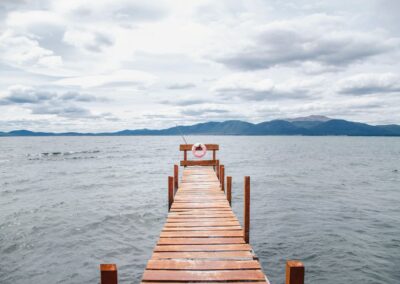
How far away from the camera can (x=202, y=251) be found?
656 centimetres

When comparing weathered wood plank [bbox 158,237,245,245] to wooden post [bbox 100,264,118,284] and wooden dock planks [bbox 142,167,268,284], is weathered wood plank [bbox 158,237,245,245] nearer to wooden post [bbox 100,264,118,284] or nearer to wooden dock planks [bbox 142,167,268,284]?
wooden dock planks [bbox 142,167,268,284]

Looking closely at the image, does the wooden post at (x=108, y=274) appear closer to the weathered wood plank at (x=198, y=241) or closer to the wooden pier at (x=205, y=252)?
the wooden pier at (x=205, y=252)

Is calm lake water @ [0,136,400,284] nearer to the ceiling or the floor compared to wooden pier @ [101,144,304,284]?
nearer to the floor

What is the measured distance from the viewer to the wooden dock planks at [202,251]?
536cm

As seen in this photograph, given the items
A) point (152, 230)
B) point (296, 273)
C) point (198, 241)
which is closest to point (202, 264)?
point (198, 241)

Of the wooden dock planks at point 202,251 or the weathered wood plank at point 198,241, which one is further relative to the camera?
the weathered wood plank at point 198,241

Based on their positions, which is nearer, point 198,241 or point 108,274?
point 108,274

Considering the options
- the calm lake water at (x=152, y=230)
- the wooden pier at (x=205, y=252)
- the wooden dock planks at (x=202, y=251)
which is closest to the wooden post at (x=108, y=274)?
the wooden pier at (x=205, y=252)

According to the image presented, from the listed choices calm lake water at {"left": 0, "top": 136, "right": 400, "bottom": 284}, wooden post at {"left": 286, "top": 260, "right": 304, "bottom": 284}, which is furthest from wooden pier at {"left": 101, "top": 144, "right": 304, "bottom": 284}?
calm lake water at {"left": 0, "top": 136, "right": 400, "bottom": 284}

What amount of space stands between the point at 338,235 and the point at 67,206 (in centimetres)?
1581

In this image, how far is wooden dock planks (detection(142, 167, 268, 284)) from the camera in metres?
5.36

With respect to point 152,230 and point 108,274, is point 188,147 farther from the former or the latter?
point 108,274

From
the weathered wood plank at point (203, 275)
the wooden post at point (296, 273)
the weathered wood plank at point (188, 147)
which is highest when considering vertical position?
the weathered wood plank at point (188, 147)

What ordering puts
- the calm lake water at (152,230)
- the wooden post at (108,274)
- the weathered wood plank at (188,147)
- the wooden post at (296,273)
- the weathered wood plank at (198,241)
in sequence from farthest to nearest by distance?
the weathered wood plank at (188,147), the calm lake water at (152,230), the weathered wood plank at (198,241), the wooden post at (296,273), the wooden post at (108,274)
